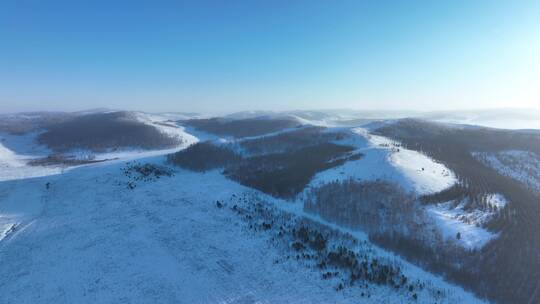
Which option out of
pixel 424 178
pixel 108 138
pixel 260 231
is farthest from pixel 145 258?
pixel 108 138

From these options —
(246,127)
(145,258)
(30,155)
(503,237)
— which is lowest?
(30,155)

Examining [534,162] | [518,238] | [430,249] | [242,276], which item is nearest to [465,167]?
[534,162]

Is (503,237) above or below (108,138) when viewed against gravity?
below

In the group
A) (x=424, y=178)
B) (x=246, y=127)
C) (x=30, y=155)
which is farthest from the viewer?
(x=246, y=127)

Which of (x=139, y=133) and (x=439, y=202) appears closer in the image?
(x=439, y=202)

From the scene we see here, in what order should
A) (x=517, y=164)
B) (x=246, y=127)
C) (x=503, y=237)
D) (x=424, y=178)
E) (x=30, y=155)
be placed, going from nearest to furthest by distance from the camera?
(x=503, y=237) < (x=424, y=178) < (x=517, y=164) < (x=30, y=155) < (x=246, y=127)

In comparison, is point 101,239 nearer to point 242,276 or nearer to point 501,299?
point 242,276

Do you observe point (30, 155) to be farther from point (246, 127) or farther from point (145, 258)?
point (246, 127)

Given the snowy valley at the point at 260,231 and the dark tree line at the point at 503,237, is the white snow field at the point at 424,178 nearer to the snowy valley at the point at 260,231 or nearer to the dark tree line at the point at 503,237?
the snowy valley at the point at 260,231

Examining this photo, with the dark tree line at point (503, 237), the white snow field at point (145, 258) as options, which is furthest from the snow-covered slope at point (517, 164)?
the white snow field at point (145, 258)
